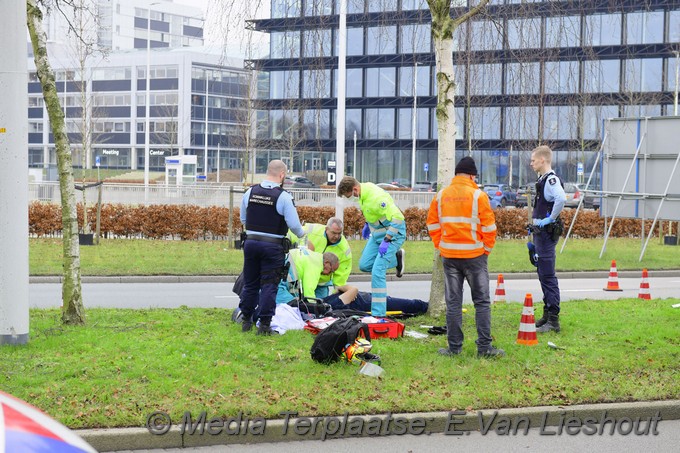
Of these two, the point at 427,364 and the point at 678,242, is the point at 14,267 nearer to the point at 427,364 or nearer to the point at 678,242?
the point at 427,364

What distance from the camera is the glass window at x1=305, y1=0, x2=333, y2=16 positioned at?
12.1 m

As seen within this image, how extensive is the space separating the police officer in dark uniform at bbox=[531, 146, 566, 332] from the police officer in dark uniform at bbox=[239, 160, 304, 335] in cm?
282

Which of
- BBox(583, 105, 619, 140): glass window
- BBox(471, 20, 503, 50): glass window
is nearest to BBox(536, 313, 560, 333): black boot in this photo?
BBox(471, 20, 503, 50): glass window

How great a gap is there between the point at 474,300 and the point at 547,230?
194 cm

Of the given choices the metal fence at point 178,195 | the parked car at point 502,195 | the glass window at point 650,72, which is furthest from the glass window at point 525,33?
the glass window at point 650,72

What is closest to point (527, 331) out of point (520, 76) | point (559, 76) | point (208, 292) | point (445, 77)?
point (445, 77)

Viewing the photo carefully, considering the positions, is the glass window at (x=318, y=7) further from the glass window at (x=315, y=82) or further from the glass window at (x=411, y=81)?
the glass window at (x=411, y=81)

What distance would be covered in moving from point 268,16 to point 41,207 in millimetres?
15859

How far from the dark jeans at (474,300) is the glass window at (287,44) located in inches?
163

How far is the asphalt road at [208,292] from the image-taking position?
1490 cm

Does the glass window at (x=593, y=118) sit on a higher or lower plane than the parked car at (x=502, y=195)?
higher

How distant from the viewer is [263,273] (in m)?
10.4

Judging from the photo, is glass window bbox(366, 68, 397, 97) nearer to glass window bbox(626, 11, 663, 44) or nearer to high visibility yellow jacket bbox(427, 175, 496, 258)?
glass window bbox(626, 11, 663, 44)

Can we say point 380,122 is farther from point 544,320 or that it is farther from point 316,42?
point 544,320
